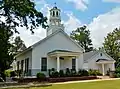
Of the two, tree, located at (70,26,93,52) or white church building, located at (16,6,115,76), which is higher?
tree, located at (70,26,93,52)

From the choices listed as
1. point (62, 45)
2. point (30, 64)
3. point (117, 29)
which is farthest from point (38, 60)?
point (117, 29)

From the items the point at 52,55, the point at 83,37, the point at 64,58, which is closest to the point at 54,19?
the point at 64,58

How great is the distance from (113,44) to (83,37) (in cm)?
2196

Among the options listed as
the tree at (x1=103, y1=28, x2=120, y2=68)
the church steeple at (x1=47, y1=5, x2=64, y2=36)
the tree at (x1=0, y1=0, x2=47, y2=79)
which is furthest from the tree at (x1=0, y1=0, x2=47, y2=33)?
the tree at (x1=103, y1=28, x2=120, y2=68)

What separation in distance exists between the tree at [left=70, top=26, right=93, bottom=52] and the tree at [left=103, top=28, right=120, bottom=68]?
19474mm

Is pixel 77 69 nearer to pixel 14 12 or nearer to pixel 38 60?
pixel 38 60

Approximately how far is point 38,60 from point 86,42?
4898 centimetres

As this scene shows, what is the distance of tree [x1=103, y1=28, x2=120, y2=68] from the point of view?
60.3 m

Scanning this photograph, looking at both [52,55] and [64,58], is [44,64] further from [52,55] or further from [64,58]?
[64,58]

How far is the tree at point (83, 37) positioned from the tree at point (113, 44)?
1947cm

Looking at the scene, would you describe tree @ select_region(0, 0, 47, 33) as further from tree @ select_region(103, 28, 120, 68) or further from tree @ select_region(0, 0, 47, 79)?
tree @ select_region(103, 28, 120, 68)

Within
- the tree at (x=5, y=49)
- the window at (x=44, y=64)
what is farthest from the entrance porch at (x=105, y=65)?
the tree at (x=5, y=49)

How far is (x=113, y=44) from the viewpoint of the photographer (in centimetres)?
6112

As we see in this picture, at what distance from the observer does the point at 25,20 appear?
991 inches
